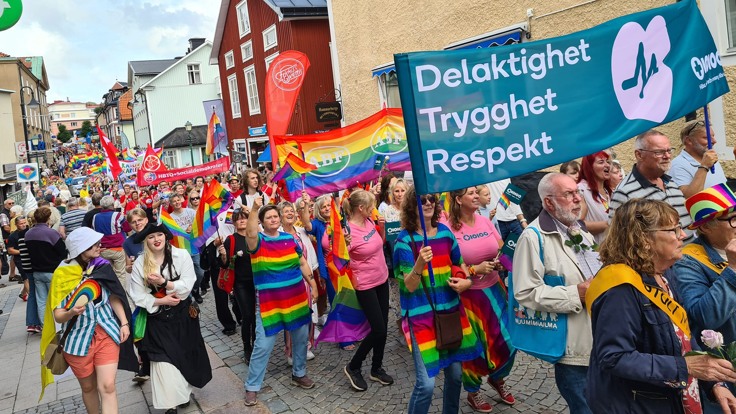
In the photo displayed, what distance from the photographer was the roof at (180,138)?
134 feet

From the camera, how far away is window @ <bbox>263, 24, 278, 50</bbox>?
2350cm

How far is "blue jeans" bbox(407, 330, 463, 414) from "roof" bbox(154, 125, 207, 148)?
39465mm

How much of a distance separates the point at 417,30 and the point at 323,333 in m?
10.3

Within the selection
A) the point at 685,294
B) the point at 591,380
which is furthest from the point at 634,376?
the point at 685,294

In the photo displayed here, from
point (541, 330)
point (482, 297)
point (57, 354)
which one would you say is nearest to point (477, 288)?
point (482, 297)

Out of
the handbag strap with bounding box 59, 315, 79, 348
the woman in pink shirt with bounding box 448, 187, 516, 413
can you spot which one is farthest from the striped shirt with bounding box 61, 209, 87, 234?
the woman in pink shirt with bounding box 448, 187, 516, 413

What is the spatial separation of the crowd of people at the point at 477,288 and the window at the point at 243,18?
21.2 metres

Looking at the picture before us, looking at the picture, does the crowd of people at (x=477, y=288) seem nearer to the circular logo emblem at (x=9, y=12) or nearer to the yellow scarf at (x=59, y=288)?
the yellow scarf at (x=59, y=288)

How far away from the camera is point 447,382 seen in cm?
405

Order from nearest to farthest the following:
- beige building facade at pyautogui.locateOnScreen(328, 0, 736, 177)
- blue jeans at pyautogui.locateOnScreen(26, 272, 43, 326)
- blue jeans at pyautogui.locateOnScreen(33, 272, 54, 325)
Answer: beige building facade at pyautogui.locateOnScreen(328, 0, 736, 177) < blue jeans at pyautogui.locateOnScreen(33, 272, 54, 325) < blue jeans at pyautogui.locateOnScreen(26, 272, 43, 326)

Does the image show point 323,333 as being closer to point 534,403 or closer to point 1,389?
point 534,403

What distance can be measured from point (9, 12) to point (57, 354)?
5.26 m

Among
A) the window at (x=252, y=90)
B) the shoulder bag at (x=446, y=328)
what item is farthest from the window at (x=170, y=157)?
the shoulder bag at (x=446, y=328)

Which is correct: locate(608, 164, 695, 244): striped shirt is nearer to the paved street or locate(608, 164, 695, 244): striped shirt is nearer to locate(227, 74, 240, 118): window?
the paved street
